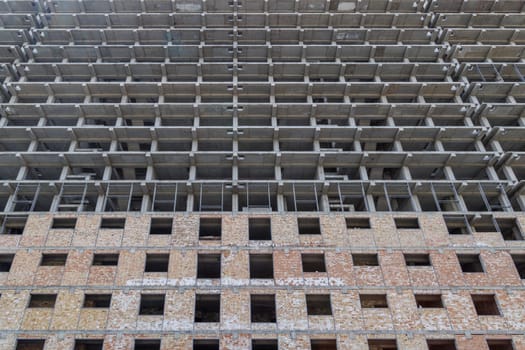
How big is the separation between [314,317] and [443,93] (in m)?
22.5

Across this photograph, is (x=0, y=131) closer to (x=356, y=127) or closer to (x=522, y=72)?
(x=356, y=127)

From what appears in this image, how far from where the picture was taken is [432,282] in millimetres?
24062

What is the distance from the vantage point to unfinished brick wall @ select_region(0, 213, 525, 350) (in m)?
22.2

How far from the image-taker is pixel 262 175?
31656 millimetres

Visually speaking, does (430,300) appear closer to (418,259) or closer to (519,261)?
(418,259)

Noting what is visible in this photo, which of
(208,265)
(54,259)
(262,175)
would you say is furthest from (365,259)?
(54,259)

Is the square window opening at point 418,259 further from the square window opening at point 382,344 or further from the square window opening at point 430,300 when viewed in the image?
the square window opening at point 382,344

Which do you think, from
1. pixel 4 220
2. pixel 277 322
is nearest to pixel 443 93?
pixel 277 322

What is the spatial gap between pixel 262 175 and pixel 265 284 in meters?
9.94

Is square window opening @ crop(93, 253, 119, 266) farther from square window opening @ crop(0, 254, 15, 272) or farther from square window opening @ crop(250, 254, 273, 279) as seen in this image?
square window opening @ crop(250, 254, 273, 279)

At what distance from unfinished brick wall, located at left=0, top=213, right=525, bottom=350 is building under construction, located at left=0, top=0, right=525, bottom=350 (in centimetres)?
11

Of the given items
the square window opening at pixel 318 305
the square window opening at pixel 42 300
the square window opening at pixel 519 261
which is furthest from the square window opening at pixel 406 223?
the square window opening at pixel 42 300

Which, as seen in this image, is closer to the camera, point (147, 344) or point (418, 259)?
point (147, 344)

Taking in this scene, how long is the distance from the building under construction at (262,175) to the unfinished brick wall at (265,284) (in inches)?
4.4
